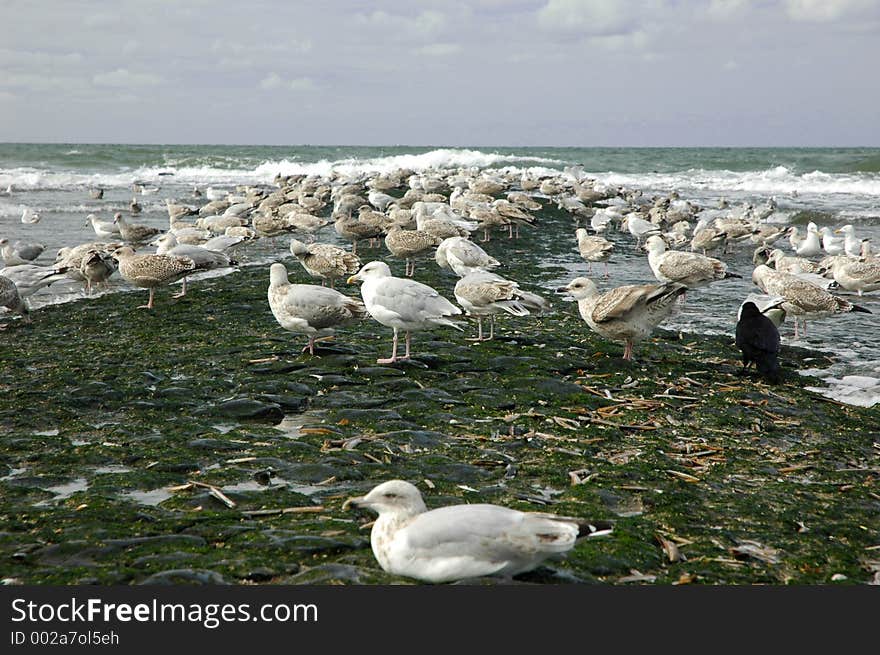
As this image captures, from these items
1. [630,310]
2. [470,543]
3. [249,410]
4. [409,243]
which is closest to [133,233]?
[409,243]

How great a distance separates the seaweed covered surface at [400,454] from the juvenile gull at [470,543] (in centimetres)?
26

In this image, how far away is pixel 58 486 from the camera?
604 centimetres

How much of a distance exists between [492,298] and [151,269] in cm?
592

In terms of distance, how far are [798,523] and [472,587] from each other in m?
2.79

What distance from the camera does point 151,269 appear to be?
13359mm

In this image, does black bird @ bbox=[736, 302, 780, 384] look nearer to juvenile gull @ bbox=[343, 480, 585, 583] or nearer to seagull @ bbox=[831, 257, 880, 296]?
juvenile gull @ bbox=[343, 480, 585, 583]

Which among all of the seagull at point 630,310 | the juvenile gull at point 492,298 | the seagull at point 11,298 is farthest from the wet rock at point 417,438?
the seagull at point 11,298

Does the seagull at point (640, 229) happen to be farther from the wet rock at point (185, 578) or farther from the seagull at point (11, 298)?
the wet rock at point (185, 578)

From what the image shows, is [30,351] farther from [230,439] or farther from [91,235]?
[91,235]

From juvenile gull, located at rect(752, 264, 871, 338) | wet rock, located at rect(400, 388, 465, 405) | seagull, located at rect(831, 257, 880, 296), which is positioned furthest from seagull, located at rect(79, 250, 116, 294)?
seagull, located at rect(831, 257, 880, 296)

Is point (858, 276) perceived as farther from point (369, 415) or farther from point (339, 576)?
point (339, 576)

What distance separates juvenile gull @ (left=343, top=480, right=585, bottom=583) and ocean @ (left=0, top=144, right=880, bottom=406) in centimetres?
620

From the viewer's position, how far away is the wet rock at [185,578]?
4488 millimetres

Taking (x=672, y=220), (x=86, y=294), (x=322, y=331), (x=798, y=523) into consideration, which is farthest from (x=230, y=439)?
(x=672, y=220)
